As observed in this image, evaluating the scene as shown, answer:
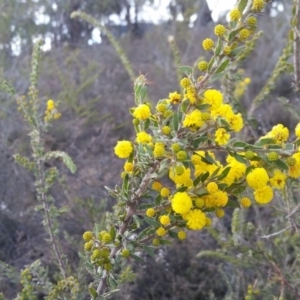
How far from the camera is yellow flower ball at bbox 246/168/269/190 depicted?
111cm

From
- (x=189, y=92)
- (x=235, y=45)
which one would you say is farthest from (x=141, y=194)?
(x=235, y=45)

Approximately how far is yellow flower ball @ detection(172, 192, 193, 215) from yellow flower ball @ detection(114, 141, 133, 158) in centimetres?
16

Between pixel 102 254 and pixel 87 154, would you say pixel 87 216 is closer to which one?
pixel 87 154

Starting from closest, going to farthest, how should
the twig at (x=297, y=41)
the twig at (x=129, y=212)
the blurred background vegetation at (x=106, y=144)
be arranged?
the twig at (x=129, y=212), the twig at (x=297, y=41), the blurred background vegetation at (x=106, y=144)

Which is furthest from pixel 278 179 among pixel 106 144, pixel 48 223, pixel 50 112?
pixel 106 144

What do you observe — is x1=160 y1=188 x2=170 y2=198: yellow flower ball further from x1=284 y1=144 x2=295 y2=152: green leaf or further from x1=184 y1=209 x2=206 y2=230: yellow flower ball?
x1=284 y1=144 x2=295 y2=152: green leaf

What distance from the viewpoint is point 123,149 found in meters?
1.17

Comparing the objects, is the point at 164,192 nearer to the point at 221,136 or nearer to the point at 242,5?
the point at 221,136

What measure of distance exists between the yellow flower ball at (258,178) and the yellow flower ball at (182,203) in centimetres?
15

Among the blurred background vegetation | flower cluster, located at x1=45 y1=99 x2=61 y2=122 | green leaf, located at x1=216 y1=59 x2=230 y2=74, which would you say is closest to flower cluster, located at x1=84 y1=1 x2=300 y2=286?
green leaf, located at x1=216 y1=59 x2=230 y2=74

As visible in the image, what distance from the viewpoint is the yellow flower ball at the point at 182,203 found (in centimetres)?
112

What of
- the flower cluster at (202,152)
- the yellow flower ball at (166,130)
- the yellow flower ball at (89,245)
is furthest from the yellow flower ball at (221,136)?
the yellow flower ball at (89,245)

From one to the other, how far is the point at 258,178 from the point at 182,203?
7.3 inches

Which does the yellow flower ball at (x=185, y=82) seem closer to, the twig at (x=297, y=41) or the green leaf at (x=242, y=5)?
the green leaf at (x=242, y=5)
